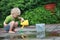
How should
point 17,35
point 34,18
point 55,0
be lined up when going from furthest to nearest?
1. point 55,0
2. point 34,18
3. point 17,35

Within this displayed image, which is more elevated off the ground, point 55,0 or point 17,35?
point 55,0

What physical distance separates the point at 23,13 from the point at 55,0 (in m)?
1.48

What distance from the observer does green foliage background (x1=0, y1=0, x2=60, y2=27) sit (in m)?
9.58

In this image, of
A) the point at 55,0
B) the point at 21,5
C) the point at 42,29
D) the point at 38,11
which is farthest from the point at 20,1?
the point at 42,29

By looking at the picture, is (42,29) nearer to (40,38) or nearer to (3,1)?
(40,38)

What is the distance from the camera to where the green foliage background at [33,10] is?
958 cm

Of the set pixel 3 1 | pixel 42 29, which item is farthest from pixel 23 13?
pixel 42 29

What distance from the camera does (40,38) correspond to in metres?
6.63

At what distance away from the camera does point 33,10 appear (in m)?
9.88

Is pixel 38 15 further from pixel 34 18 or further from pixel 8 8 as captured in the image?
pixel 8 8

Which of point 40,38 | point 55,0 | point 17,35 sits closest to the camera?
point 40,38

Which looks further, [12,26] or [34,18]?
[34,18]

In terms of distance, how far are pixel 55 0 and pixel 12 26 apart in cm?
363

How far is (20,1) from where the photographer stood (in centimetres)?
992
